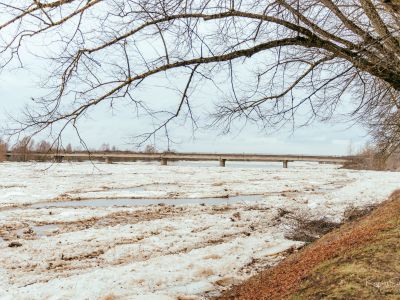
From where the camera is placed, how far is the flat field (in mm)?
5578

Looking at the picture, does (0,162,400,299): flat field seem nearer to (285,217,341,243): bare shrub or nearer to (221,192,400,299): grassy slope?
(285,217,341,243): bare shrub

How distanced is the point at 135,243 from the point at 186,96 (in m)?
3.25

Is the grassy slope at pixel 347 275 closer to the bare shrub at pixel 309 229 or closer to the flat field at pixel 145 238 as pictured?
the flat field at pixel 145 238

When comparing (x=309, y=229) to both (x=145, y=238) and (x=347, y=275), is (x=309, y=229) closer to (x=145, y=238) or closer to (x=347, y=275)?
(x=145, y=238)

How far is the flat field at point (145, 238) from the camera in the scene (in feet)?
18.3

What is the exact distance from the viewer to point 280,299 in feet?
11.6

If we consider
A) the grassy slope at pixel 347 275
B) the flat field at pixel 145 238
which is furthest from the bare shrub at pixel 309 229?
the grassy slope at pixel 347 275

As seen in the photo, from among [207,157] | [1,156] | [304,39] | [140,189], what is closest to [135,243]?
[304,39]

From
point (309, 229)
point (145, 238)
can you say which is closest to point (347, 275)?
point (145, 238)

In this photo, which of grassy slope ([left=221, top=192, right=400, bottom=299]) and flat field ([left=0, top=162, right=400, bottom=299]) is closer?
grassy slope ([left=221, top=192, right=400, bottom=299])

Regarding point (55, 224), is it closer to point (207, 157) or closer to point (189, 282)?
point (189, 282)

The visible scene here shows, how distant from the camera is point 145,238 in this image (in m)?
8.18

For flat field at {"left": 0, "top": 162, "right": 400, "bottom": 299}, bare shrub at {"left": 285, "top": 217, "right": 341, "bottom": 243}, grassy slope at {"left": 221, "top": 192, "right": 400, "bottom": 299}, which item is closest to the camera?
grassy slope at {"left": 221, "top": 192, "right": 400, "bottom": 299}

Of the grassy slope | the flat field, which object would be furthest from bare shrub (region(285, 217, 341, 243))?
the grassy slope
